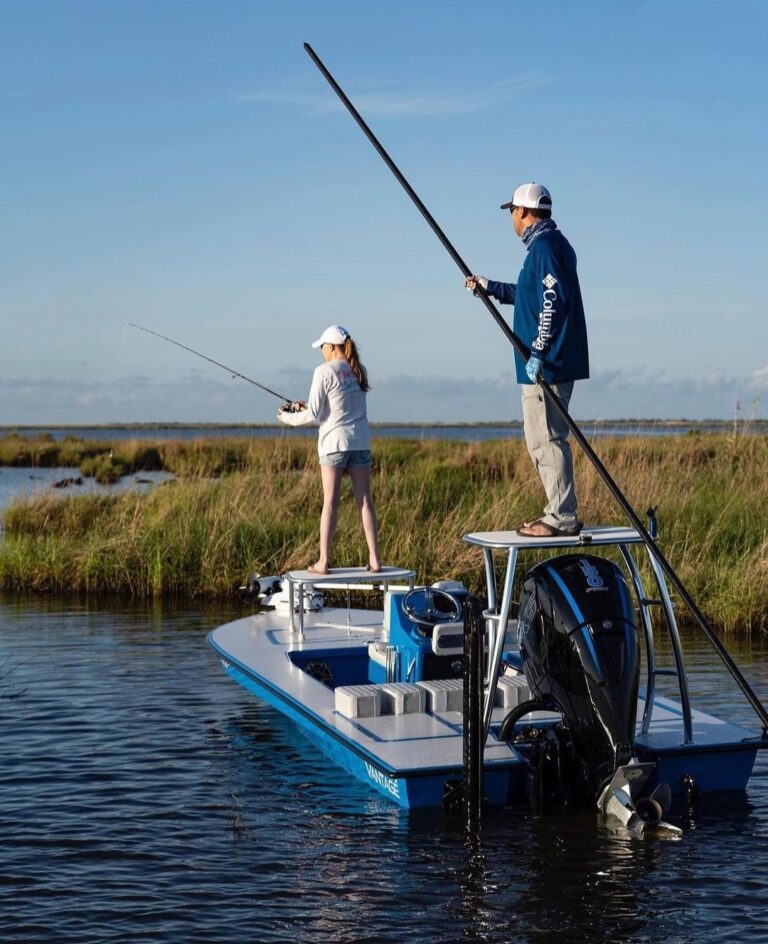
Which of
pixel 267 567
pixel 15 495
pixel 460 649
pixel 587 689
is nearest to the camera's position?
pixel 587 689

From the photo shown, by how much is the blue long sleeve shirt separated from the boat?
0.99m

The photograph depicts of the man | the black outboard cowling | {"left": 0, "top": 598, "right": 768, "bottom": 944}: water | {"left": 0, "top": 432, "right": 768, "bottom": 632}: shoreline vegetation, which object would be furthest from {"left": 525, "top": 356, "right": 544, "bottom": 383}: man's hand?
{"left": 0, "top": 432, "right": 768, "bottom": 632}: shoreline vegetation

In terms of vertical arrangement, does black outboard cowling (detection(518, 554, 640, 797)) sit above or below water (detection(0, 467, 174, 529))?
below

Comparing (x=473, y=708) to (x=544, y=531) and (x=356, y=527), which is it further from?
(x=356, y=527)

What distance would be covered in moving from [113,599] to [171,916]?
10.3 metres

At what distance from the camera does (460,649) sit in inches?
349

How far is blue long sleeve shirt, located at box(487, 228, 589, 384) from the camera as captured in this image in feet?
24.7

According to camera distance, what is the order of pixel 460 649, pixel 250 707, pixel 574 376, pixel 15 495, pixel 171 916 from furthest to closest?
pixel 15 495
pixel 250 707
pixel 460 649
pixel 574 376
pixel 171 916

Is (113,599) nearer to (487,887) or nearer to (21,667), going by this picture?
(21,667)

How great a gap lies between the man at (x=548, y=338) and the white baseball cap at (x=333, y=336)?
2.55 meters

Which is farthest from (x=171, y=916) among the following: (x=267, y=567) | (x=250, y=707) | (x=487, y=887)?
(x=267, y=567)

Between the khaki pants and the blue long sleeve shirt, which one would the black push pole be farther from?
the blue long sleeve shirt

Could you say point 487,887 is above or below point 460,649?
below

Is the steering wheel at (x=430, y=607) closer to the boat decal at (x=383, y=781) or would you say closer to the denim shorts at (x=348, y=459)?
the denim shorts at (x=348, y=459)
